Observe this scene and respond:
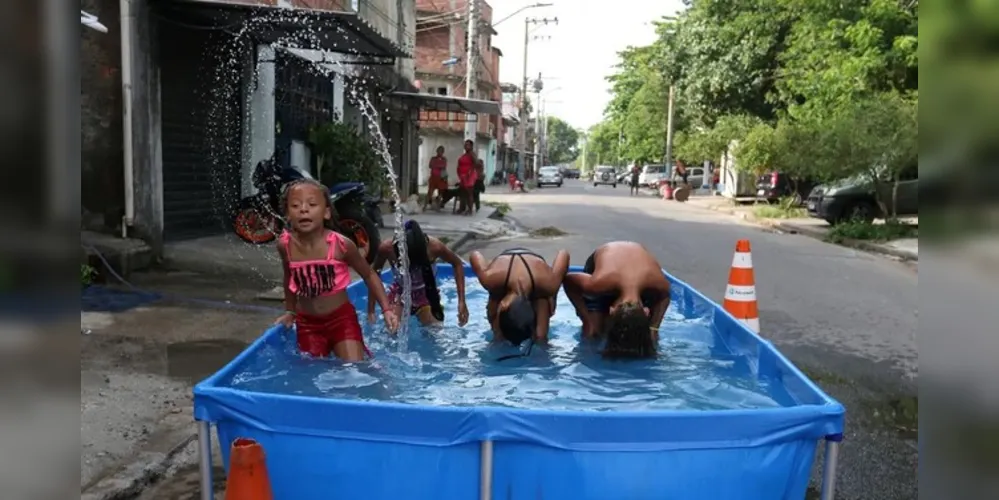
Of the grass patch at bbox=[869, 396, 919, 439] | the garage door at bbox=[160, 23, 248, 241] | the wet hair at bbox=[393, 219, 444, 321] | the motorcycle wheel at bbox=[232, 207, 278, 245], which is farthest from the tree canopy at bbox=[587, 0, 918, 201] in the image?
the garage door at bbox=[160, 23, 248, 241]

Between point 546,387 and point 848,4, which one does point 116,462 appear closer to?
point 546,387

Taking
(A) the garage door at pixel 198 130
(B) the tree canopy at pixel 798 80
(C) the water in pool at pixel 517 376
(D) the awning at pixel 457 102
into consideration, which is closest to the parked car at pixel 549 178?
(B) the tree canopy at pixel 798 80

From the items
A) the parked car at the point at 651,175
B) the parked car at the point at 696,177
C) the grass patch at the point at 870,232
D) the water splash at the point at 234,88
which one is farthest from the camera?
the parked car at the point at 651,175

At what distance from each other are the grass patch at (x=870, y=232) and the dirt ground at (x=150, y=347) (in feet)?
38.8

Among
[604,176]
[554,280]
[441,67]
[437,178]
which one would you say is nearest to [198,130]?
[554,280]

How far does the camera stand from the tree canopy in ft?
50.8

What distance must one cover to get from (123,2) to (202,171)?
3.49m

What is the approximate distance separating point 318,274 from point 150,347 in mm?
2077

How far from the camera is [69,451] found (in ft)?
3.89

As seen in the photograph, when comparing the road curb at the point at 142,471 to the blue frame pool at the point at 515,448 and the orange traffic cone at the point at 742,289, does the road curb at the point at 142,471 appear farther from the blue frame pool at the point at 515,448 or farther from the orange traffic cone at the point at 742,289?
the orange traffic cone at the point at 742,289

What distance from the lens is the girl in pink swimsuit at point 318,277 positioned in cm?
423

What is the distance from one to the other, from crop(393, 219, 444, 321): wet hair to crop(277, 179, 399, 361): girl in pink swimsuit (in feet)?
3.86

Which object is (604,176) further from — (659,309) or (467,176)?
(659,309)

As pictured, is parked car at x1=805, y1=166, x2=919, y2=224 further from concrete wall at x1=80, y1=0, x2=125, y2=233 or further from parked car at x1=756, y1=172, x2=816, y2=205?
concrete wall at x1=80, y1=0, x2=125, y2=233
